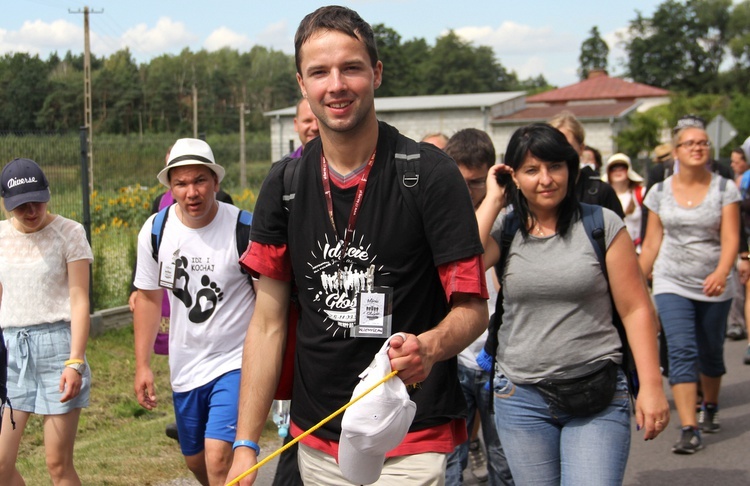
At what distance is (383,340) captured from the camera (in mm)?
2803

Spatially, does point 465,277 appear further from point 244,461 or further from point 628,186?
point 628,186

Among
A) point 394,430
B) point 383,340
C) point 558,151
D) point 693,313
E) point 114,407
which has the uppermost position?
point 558,151

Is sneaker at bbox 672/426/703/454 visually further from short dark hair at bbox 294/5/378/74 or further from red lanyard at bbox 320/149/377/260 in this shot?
short dark hair at bbox 294/5/378/74

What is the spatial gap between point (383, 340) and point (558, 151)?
5.05 feet

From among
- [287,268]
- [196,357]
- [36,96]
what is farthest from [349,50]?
[36,96]

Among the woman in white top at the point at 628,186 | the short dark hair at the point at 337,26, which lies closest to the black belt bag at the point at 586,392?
the short dark hair at the point at 337,26

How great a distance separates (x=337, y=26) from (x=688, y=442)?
5.08 metres

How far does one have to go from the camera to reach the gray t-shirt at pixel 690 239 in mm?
6816

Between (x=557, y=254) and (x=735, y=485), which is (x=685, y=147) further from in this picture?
(x=557, y=254)

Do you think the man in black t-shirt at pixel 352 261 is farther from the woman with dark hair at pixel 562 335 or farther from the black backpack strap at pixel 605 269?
the black backpack strap at pixel 605 269

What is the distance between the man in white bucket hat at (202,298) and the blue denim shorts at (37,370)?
0.59 m

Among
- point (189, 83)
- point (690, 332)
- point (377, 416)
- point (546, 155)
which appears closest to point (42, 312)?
point (546, 155)

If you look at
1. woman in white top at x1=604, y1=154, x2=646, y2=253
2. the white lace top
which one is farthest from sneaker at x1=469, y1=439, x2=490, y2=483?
woman in white top at x1=604, y1=154, x2=646, y2=253

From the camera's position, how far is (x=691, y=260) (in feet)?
22.5
